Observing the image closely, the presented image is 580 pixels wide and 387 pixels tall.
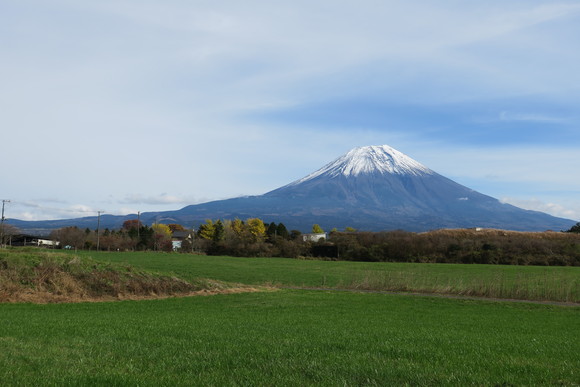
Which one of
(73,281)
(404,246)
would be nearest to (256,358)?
(73,281)

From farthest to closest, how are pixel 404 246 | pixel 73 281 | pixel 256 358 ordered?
1. pixel 404 246
2. pixel 73 281
3. pixel 256 358

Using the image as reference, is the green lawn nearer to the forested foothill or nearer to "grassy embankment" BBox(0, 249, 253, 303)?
"grassy embankment" BBox(0, 249, 253, 303)

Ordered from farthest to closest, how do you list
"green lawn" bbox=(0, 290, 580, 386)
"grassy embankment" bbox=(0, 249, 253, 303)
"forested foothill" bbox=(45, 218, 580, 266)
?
"forested foothill" bbox=(45, 218, 580, 266) < "grassy embankment" bbox=(0, 249, 253, 303) < "green lawn" bbox=(0, 290, 580, 386)

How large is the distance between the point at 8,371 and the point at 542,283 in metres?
36.9

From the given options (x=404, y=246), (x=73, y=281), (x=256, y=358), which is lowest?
(x=73, y=281)

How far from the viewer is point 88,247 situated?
115m

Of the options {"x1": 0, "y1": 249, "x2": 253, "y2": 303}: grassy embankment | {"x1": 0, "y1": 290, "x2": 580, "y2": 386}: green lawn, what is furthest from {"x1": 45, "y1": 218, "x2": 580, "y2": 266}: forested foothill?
{"x1": 0, "y1": 290, "x2": 580, "y2": 386}: green lawn

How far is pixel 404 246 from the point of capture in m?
93.5

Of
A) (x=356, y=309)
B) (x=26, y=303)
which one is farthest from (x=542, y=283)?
(x=26, y=303)

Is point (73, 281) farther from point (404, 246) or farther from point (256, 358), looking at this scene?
point (404, 246)

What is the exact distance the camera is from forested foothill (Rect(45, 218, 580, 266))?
85.6m

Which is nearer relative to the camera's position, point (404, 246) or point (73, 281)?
point (73, 281)

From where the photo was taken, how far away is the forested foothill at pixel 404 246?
3369 inches

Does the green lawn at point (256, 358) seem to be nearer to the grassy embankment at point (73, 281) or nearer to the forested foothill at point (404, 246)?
the grassy embankment at point (73, 281)
